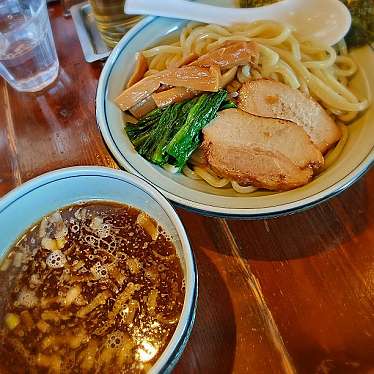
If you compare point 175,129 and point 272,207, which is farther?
point 175,129

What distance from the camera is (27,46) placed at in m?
1.61

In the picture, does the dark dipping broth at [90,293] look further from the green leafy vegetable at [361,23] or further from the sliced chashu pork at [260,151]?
the green leafy vegetable at [361,23]

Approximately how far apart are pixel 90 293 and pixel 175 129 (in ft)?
1.75

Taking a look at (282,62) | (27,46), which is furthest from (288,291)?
(27,46)

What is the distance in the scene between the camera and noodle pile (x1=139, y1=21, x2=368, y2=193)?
1370 mm

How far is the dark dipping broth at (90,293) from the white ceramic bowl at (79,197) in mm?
21

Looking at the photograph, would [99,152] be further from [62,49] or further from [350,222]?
[350,222]

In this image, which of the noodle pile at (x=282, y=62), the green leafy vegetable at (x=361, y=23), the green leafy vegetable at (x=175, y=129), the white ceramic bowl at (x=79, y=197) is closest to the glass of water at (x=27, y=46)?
the noodle pile at (x=282, y=62)

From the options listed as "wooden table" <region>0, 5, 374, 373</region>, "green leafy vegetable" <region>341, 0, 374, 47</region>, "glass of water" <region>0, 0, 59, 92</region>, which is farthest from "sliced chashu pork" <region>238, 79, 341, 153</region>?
"glass of water" <region>0, 0, 59, 92</region>

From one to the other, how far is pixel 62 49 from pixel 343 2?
997mm

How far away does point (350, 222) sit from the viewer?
1.20m

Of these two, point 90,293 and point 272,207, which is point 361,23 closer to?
point 272,207

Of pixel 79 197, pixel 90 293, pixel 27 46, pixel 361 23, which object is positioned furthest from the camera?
pixel 27 46

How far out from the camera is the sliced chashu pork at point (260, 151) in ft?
3.92
